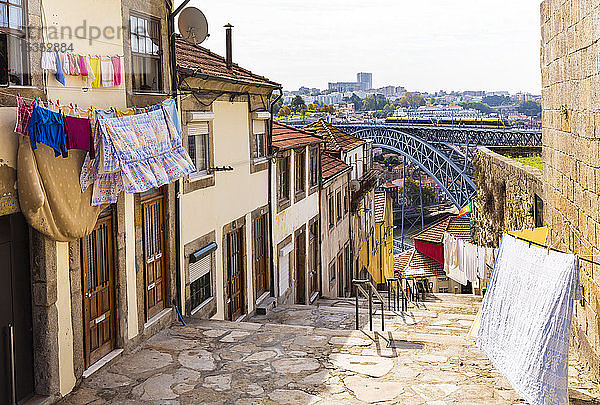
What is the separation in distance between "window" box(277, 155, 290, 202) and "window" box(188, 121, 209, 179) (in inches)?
152

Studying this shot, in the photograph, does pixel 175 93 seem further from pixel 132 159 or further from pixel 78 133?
pixel 78 133

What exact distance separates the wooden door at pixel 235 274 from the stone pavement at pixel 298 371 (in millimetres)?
1773

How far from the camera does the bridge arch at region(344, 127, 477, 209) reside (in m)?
50.3

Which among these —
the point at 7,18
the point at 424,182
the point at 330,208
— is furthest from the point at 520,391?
the point at 424,182

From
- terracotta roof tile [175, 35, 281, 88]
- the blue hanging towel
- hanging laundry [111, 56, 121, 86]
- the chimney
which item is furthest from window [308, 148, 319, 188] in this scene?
the blue hanging towel

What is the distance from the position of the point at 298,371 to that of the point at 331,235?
12448 millimetres

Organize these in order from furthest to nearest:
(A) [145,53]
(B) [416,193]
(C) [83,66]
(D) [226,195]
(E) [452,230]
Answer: (B) [416,193] → (E) [452,230] → (D) [226,195] → (A) [145,53] → (C) [83,66]

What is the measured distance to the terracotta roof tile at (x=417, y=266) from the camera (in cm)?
2708

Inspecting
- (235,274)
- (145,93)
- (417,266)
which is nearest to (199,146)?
(145,93)

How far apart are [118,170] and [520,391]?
437 centimetres

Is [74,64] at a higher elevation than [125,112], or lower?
higher

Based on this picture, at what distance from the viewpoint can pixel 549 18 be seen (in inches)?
333

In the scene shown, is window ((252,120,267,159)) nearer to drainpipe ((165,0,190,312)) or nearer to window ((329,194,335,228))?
drainpipe ((165,0,190,312))

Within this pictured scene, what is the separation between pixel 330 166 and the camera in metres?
20.6
